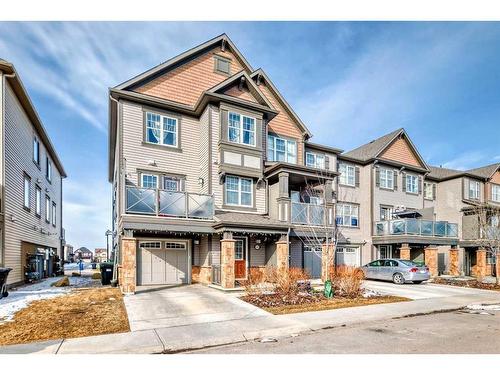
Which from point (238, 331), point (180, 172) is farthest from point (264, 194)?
point (238, 331)

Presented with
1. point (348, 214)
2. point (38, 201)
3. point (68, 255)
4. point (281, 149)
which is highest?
point (281, 149)

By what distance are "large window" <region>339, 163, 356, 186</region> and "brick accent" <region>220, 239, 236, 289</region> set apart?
12328 mm

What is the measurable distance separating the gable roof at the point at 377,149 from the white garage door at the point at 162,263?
13699mm

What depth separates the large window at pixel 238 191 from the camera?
1725 cm

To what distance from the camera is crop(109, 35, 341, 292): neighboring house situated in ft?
50.6

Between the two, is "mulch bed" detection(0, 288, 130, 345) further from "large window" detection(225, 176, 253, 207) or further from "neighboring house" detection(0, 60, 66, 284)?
"large window" detection(225, 176, 253, 207)

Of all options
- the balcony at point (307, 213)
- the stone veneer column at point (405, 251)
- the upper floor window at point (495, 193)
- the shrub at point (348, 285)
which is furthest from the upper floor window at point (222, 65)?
the upper floor window at point (495, 193)

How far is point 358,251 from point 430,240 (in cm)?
492

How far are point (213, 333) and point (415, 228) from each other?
19630mm

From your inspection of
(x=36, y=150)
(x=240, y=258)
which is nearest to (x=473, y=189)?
(x=240, y=258)

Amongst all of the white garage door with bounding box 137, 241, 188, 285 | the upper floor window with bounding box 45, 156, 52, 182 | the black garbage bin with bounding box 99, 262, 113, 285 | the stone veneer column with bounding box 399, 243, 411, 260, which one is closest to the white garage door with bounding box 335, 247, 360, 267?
the stone veneer column with bounding box 399, 243, 411, 260

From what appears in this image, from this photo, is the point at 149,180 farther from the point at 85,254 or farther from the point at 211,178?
the point at 85,254

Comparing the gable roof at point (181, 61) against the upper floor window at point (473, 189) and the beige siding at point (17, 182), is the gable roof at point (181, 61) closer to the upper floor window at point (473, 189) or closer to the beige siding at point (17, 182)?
the beige siding at point (17, 182)

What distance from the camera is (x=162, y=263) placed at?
16.7 meters
